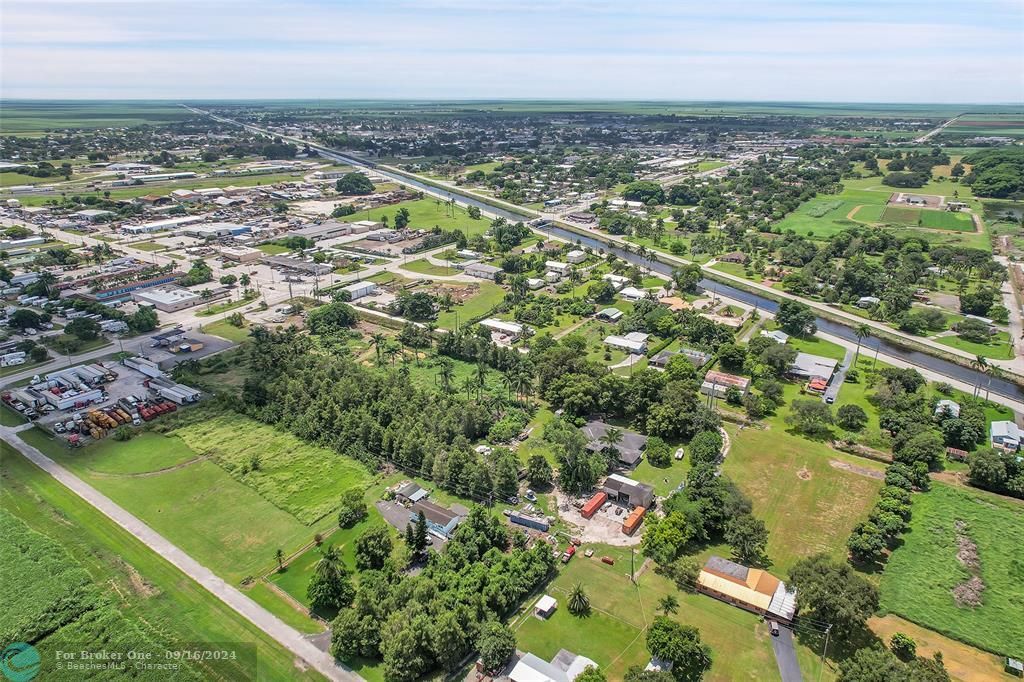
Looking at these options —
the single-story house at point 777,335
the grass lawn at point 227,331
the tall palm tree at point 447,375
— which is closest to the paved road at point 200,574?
the grass lawn at point 227,331

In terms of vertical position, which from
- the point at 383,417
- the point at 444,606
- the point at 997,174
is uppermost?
the point at 997,174

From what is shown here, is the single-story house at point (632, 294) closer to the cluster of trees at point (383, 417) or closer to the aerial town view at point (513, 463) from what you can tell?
the aerial town view at point (513, 463)

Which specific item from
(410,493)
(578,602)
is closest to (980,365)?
(578,602)

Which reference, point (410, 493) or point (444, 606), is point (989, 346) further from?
point (444, 606)

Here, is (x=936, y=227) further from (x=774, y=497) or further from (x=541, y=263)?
(x=774, y=497)

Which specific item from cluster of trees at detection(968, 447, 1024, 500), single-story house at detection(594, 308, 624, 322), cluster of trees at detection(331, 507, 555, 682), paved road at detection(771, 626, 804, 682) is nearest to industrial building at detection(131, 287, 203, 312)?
single-story house at detection(594, 308, 624, 322)
